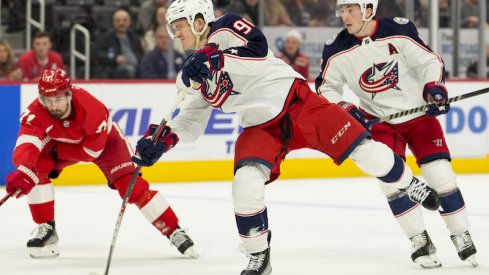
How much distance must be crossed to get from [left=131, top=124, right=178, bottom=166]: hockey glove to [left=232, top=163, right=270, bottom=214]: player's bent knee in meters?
0.36

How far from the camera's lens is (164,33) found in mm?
8453

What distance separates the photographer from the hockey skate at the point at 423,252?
418cm

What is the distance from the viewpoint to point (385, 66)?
439cm

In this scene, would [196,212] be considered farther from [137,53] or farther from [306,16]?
[306,16]

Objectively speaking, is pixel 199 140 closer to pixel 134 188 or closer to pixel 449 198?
pixel 134 188

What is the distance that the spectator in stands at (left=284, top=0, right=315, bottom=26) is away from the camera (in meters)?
9.16

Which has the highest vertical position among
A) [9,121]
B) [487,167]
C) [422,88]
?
[422,88]

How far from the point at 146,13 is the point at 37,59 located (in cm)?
120

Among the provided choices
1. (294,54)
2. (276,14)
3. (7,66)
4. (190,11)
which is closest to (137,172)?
(190,11)

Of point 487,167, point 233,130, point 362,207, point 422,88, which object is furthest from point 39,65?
point 422,88

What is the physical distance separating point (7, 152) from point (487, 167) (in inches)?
147

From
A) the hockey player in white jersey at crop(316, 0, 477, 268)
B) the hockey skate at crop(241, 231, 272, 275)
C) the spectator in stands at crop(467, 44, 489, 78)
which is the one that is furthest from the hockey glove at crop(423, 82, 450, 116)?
the spectator in stands at crop(467, 44, 489, 78)

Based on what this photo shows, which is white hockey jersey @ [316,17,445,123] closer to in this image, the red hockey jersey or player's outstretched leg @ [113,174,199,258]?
player's outstretched leg @ [113,174,199,258]

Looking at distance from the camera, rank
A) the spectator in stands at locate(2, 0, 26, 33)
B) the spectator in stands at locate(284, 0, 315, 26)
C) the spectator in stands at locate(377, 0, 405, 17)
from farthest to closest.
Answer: the spectator in stands at locate(377, 0, 405, 17) < the spectator in stands at locate(284, 0, 315, 26) < the spectator in stands at locate(2, 0, 26, 33)
